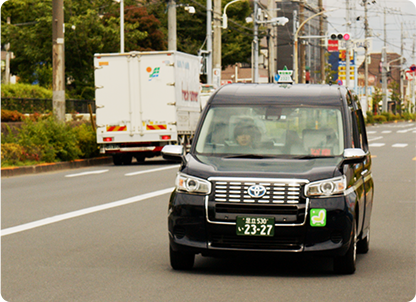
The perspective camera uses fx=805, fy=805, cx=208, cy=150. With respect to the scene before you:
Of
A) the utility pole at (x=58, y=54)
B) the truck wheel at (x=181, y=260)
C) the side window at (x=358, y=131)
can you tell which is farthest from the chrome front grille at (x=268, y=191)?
the utility pole at (x=58, y=54)

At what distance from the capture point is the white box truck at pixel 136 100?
83.7ft

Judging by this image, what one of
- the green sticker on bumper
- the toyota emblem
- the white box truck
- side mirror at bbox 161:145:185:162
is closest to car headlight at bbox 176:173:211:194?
the toyota emblem

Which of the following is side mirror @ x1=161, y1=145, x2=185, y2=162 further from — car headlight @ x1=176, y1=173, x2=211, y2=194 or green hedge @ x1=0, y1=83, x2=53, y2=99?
green hedge @ x1=0, y1=83, x2=53, y2=99

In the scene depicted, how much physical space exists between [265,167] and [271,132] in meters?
0.87

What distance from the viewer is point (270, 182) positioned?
7047mm

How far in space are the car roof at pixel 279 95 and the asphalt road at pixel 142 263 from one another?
1.61m

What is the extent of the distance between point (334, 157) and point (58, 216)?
5.75 metres

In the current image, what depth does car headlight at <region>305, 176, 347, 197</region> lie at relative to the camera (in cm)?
707

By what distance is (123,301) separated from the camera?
635 cm

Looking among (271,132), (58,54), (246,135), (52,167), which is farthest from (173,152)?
(58,54)

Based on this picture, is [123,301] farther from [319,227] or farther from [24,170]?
[24,170]

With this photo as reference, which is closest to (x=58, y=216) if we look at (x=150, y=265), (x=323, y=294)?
(x=150, y=265)

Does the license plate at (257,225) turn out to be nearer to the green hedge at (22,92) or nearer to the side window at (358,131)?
the side window at (358,131)

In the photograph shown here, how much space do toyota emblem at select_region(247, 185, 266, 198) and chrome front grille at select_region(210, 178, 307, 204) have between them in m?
0.02
